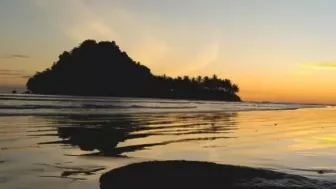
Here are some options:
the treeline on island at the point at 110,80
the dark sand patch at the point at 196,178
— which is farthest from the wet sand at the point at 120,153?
the treeline on island at the point at 110,80

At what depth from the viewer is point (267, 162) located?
11.0 meters

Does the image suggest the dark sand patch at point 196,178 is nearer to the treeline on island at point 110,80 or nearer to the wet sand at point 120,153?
the wet sand at point 120,153

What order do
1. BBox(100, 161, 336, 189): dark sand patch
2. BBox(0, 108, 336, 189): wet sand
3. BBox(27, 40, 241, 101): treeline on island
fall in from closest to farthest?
1. BBox(100, 161, 336, 189): dark sand patch
2. BBox(0, 108, 336, 189): wet sand
3. BBox(27, 40, 241, 101): treeline on island

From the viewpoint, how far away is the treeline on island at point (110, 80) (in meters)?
145

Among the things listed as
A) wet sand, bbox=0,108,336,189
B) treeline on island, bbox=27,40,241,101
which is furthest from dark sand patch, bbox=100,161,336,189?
treeline on island, bbox=27,40,241,101

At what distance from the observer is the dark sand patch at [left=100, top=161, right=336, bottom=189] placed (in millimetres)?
6297

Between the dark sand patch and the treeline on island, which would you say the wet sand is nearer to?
the dark sand patch

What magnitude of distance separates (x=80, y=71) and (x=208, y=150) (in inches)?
5601

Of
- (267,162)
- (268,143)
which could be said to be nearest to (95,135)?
(268,143)

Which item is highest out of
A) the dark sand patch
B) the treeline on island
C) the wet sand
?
the treeline on island

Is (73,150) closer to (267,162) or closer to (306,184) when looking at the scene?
(267,162)

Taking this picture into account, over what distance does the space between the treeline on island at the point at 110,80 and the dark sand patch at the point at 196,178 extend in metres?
135

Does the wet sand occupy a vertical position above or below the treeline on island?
below

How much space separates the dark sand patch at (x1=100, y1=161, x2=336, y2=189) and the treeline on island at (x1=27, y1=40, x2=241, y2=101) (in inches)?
5321
